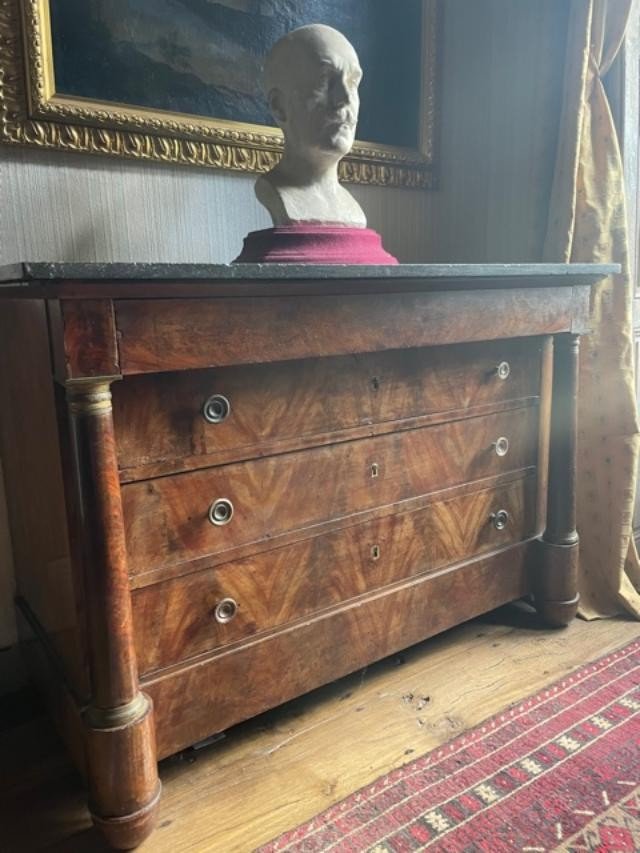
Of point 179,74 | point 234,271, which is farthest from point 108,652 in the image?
point 179,74

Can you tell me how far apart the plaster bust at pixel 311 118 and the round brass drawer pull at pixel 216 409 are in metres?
0.43

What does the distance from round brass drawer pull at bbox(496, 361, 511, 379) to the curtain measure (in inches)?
14.3

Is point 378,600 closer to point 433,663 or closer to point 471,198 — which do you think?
point 433,663

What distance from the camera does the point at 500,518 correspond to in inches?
63.3

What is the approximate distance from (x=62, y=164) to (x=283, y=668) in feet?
3.62

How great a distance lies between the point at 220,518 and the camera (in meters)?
1.15

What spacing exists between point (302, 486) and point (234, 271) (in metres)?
0.44

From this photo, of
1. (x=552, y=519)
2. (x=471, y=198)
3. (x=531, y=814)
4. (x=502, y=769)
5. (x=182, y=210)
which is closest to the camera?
(x=531, y=814)

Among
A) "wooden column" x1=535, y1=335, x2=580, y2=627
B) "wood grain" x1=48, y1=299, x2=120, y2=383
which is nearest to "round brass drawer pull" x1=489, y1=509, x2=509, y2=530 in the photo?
"wooden column" x1=535, y1=335, x2=580, y2=627

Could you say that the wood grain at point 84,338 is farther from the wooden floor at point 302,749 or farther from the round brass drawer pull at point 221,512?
the wooden floor at point 302,749

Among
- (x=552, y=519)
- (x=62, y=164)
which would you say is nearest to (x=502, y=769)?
(x=552, y=519)

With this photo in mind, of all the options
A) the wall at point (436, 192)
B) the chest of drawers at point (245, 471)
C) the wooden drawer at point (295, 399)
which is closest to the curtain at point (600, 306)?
the wall at point (436, 192)

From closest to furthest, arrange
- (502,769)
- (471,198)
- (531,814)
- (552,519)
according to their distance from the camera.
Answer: (531,814) → (502,769) → (552,519) → (471,198)

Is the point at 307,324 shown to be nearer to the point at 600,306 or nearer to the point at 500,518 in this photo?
the point at 500,518
